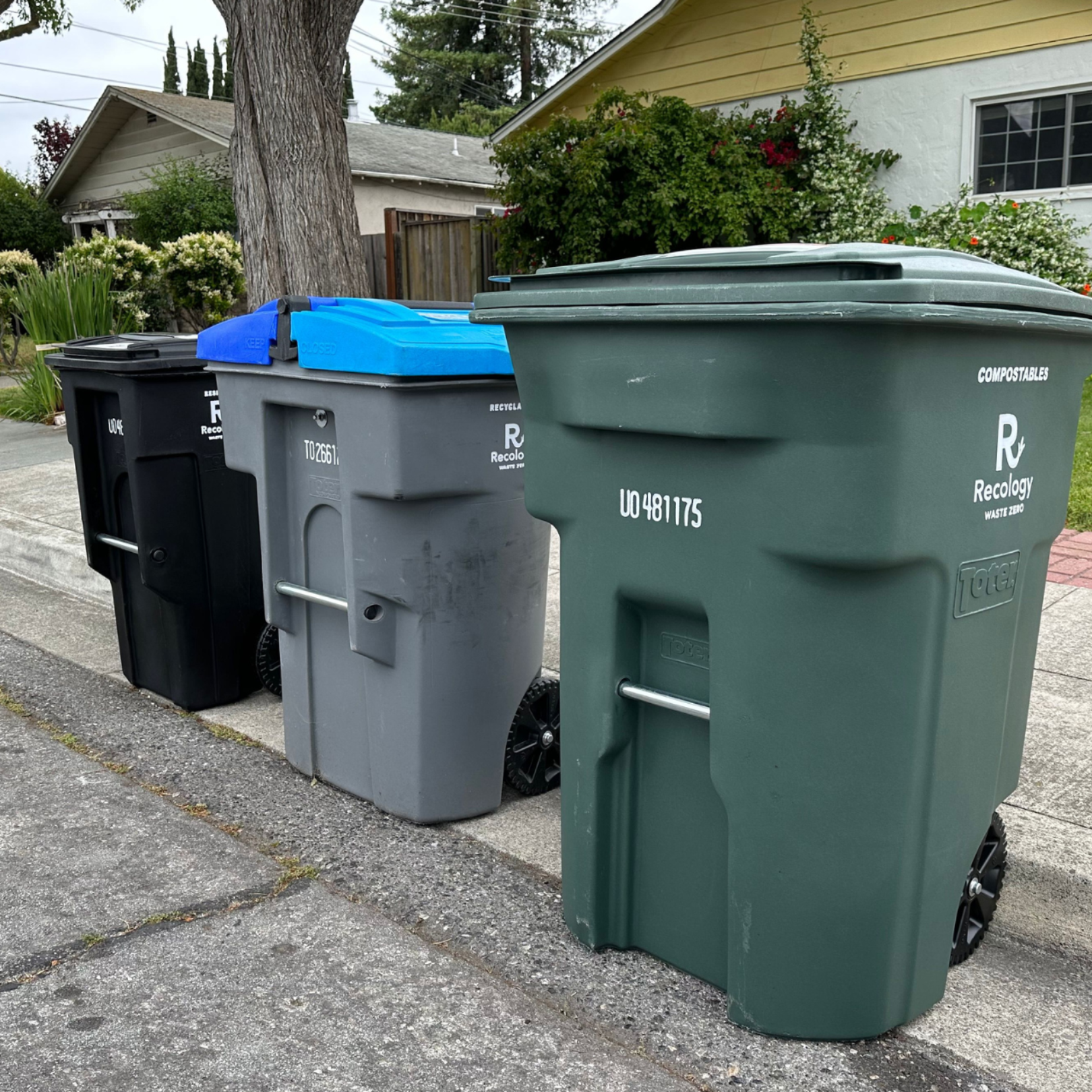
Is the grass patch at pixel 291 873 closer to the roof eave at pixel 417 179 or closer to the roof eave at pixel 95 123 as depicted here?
the roof eave at pixel 417 179

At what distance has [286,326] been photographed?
3496 mm

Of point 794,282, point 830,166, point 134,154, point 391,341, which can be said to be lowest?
point 391,341

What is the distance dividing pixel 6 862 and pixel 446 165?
22.3 metres

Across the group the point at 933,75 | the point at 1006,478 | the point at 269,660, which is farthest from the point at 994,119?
the point at 1006,478

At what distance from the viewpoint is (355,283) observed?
774cm

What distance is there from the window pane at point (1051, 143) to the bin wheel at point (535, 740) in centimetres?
968

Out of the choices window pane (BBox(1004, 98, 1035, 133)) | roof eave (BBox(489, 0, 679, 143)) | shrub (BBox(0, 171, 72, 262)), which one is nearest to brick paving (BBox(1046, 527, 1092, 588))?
window pane (BBox(1004, 98, 1035, 133))

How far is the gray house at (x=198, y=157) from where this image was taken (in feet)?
73.0

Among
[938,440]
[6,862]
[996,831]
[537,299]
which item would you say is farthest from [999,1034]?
[6,862]

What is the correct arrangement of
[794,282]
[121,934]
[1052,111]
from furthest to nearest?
[1052,111] < [121,934] < [794,282]

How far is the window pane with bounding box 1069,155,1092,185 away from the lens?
10914 millimetres

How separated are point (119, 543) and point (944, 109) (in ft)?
32.8

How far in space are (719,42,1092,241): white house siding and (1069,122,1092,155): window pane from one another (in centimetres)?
35

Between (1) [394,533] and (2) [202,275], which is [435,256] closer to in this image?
(2) [202,275]
